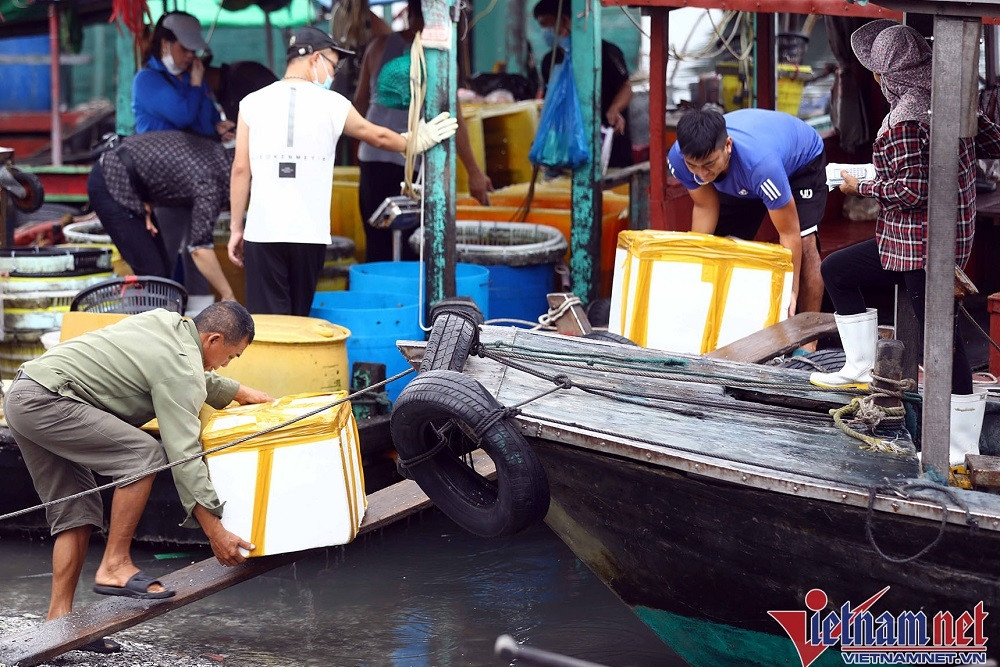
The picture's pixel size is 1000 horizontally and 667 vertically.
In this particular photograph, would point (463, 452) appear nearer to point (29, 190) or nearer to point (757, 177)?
point (757, 177)

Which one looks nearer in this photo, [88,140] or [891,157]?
[891,157]

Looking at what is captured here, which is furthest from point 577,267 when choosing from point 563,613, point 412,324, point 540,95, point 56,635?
point 540,95

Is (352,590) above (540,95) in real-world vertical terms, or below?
below

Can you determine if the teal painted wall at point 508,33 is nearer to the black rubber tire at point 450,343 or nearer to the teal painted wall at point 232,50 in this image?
the teal painted wall at point 232,50

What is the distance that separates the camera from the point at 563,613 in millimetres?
5836

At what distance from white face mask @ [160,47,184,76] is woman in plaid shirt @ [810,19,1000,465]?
472cm

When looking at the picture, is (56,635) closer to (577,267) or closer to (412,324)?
(412,324)

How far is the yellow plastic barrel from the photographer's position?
6008 mm

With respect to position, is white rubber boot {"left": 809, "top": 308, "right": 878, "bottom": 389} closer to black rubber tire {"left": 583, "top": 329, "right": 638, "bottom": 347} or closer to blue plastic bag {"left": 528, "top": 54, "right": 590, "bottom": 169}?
Answer: black rubber tire {"left": 583, "top": 329, "right": 638, "bottom": 347}

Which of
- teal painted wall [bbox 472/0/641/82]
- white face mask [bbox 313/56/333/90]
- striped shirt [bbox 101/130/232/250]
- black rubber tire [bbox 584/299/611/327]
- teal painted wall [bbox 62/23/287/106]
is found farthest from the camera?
teal painted wall [bbox 62/23/287/106]

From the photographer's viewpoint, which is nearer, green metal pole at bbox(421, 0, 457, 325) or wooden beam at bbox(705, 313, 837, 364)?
wooden beam at bbox(705, 313, 837, 364)

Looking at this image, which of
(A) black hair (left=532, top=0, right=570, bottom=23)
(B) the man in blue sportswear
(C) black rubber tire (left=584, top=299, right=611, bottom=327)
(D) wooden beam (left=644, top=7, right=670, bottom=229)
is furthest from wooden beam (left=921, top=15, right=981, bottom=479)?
(A) black hair (left=532, top=0, right=570, bottom=23)

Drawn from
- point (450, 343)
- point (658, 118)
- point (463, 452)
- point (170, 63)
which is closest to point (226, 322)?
point (450, 343)

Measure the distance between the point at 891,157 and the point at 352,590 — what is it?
11.1ft
